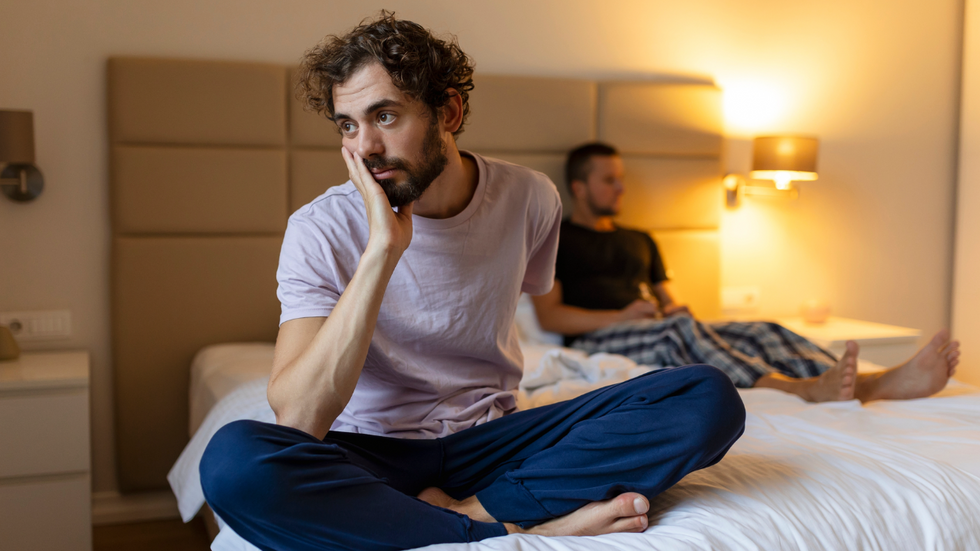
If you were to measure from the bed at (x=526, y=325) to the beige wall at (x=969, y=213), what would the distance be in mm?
1231

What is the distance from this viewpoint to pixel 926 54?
3.24 meters

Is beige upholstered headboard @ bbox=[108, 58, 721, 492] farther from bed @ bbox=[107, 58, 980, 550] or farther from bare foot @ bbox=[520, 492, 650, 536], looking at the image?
bare foot @ bbox=[520, 492, 650, 536]

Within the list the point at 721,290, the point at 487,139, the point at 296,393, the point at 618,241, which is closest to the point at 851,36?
the point at 721,290

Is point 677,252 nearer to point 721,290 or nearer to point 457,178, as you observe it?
point 721,290

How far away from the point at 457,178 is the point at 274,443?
0.61m

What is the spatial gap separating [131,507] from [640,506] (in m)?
1.85

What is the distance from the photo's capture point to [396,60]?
1235mm

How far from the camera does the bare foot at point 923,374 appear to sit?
175 centimetres

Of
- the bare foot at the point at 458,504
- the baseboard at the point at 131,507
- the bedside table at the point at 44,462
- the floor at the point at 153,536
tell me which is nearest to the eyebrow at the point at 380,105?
the bare foot at the point at 458,504

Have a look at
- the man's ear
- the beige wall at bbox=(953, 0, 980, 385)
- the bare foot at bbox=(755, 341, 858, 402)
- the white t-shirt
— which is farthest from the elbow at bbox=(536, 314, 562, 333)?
the beige wall at bbox=(953, 0, 980, 385)

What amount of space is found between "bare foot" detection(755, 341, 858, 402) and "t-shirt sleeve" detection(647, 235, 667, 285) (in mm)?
929

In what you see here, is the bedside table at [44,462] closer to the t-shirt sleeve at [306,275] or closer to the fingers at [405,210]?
the t-shirt sleeve at [306,275]

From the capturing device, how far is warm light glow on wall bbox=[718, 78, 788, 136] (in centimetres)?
300

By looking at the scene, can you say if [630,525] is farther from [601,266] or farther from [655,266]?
[655,266]
